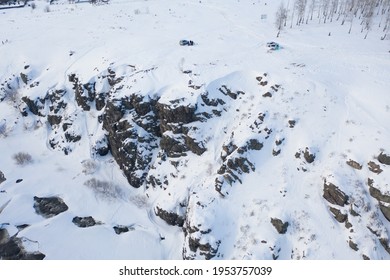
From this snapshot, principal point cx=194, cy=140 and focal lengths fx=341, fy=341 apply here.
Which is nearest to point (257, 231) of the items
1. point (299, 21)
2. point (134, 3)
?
point (299, 21)

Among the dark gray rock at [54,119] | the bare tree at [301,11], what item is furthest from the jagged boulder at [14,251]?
the bare tree at [301,11]

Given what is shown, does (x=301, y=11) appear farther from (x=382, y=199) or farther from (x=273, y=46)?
(x=382, y=199)

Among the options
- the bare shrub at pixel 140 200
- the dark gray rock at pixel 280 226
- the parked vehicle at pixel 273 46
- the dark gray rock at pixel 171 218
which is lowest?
the bare shrub at pixel 140 200

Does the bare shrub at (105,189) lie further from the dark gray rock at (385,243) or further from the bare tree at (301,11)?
the bare tree at (301,11)

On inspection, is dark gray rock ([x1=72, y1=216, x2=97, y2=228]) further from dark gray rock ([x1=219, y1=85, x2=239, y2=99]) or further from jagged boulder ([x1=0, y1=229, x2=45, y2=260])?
dark gray rock ([x1=219, y1=85, x2=239, y2=99])

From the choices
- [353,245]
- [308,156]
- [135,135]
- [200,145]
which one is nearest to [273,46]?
[200,145]

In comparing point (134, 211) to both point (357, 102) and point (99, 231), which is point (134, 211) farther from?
point (357, 102)
